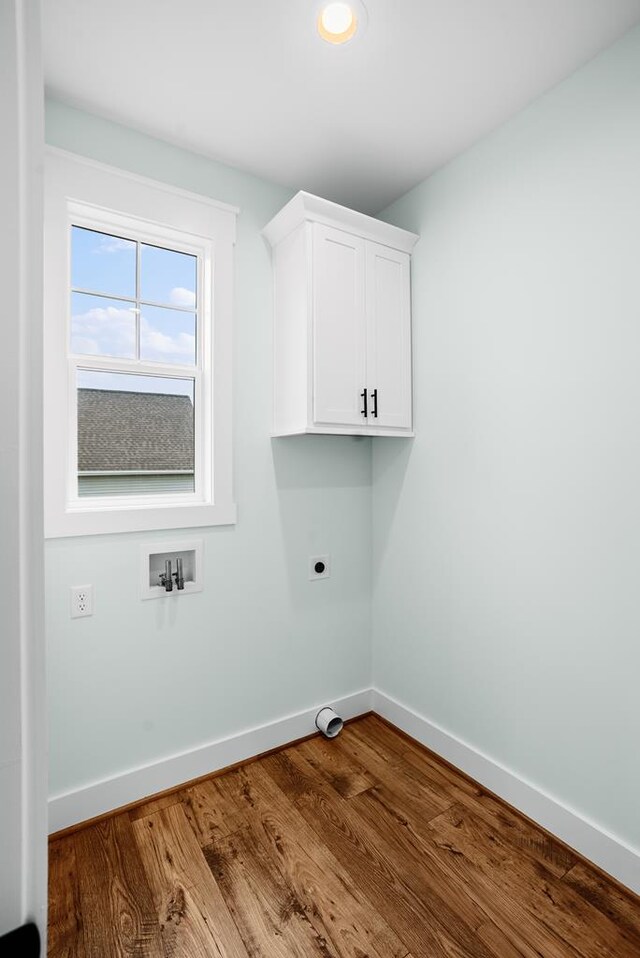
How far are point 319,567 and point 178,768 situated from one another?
104 centimetres

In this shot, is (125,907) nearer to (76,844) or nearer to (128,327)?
(76,844)

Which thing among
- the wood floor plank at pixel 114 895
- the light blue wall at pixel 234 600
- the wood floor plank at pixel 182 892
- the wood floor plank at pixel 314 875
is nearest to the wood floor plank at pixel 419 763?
the light blue wall at pixel 234 600

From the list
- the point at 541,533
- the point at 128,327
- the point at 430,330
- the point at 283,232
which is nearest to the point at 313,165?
the point at 283,232

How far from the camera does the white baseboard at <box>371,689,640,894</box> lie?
1550 millimetres

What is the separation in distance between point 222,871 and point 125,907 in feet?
0.97

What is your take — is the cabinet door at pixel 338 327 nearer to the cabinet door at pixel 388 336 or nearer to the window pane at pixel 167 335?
the cabinet door at pixel 388 336

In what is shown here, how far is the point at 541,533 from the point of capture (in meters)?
1.80

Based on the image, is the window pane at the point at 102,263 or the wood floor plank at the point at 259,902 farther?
the window pane at the point at 102,263

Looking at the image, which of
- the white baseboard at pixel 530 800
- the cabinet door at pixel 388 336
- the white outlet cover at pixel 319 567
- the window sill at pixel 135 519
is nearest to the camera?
the white baseboard at pixel 530 800

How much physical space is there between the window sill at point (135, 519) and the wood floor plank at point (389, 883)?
1148 mm

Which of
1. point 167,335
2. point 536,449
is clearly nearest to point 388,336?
point 536,449

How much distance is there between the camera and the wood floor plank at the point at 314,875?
1365 mm

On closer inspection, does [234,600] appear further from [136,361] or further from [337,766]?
[136,361]

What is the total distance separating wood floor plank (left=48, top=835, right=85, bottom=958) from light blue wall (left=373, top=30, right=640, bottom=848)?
150cm
